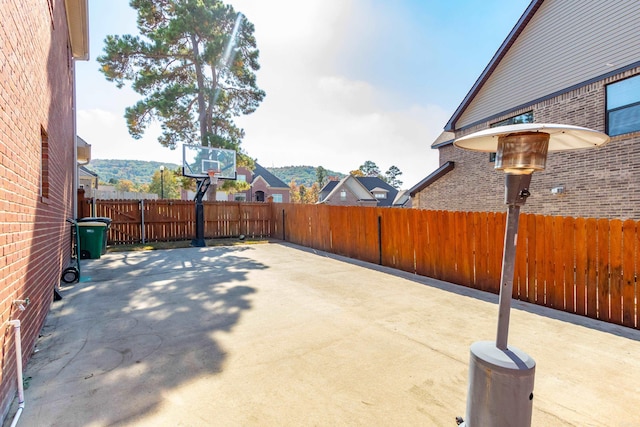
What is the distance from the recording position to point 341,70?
39.6 feet

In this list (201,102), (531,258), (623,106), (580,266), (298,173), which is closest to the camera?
(580,266)

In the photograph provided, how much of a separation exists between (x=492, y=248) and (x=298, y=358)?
442 centimetres

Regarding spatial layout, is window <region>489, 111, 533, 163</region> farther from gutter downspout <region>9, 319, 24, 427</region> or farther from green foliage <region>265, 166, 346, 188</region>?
green foliage <region>265, 166, 346, 188</region>

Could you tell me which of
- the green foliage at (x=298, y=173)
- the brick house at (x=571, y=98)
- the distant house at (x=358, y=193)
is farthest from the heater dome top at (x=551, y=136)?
the green foliage at (x=298, y=173)

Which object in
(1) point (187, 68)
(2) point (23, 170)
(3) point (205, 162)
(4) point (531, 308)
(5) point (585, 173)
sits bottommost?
(4) point (531, 308)

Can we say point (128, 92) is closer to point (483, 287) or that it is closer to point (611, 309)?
point (483, 287)

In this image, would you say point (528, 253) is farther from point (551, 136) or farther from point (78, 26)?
point (78, 26)

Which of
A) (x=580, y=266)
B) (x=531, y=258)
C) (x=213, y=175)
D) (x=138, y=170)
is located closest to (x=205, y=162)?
(x=213, y=175)

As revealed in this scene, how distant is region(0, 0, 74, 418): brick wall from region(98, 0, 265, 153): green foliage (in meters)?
12.2

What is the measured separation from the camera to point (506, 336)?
6.40 ft

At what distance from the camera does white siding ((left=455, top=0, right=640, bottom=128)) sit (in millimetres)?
7715

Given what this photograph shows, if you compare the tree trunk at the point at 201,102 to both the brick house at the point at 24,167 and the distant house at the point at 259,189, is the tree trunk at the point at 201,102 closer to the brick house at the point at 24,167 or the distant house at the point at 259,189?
the brick house at the point at 24,167

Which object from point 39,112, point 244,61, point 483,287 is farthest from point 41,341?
point 244,61

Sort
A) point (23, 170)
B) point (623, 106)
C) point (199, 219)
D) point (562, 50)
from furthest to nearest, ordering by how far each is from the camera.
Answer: point (199, 219) < point (562, 50) < point (623, 106) < point (23, 170)
